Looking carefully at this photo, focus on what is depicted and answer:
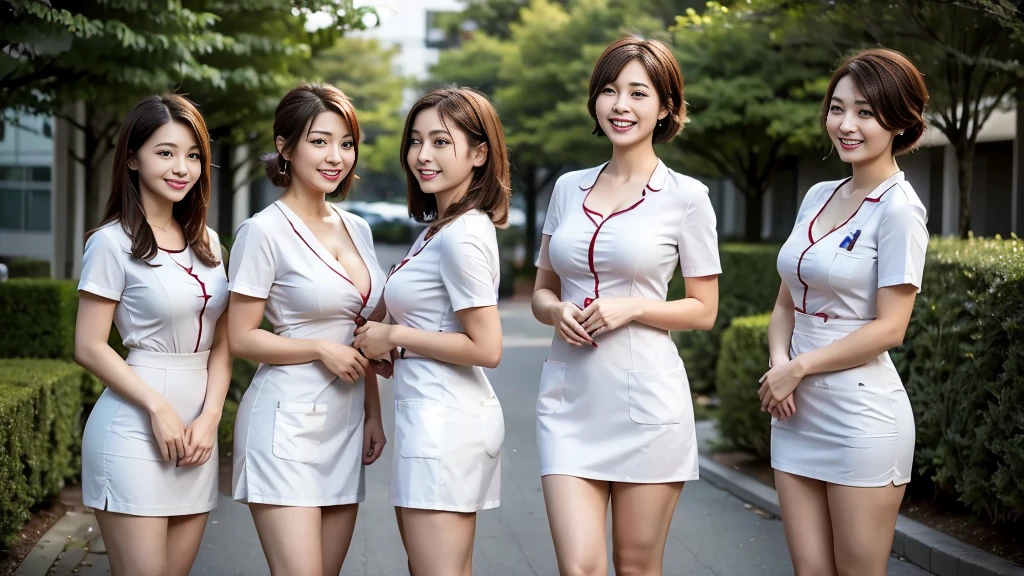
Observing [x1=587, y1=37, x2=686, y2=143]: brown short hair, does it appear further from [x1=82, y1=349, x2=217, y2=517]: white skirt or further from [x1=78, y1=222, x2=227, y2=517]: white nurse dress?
[x1=82, y1=349, x2=217, y2=517]: white skirt

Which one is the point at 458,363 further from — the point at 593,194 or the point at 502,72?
the point at 502,72

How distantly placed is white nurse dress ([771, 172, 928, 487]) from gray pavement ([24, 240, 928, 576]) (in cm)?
264

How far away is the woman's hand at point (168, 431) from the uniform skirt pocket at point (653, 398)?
1.50 meters

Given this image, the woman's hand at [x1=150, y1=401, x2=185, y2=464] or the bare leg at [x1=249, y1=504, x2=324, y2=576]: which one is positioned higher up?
the woman's hand at [x1=150, y1=401, x2=185, y2=464]

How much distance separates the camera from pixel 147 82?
8.67 metres

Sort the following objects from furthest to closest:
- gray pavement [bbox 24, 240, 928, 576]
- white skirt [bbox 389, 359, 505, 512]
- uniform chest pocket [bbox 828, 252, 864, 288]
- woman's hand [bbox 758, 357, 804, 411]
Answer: gray pavement [bbox 24, 240, 928, 576]
woman's hand [bbox 758, 357, 804, 411]
uniform chest pocket [bbox 828, 252, 864, 288]
white skirt [bbox 389, 359, 505, 512]

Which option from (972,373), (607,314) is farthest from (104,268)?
(972,373)

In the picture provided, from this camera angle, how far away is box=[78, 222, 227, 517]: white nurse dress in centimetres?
386

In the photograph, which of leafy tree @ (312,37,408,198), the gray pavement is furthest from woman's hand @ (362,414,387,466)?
leafy tree @ (312,37,408,198)

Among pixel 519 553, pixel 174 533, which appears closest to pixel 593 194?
pixel 174 533

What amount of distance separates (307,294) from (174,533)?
96 centimetres

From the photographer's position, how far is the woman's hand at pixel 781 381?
3979mm

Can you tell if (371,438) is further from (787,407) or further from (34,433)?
(34,433)

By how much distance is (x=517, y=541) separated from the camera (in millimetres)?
7043
